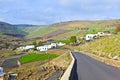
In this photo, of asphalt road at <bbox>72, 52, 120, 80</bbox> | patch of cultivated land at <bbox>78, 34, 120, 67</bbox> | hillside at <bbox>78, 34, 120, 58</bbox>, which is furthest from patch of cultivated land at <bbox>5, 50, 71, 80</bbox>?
hillside at <bbox>78, 34, 120, 58</bbox>

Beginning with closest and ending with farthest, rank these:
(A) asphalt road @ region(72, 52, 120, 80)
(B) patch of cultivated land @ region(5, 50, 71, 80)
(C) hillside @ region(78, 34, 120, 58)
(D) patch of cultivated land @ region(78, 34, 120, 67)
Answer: (A) asphalt road @ region(72, 52, 120, 80) → (D) patch of cultivated land @ region(78, 34, 120, 67) → (B) patch of cultivated land @ region(5, 50, 71, 80) → (C) hillside @ region(78, 34, 120, 58)

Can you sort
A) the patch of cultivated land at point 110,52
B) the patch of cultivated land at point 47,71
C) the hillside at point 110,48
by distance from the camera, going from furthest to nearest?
the hillside at point 110,48 < the patch of cultivated land at point 47,71 < the patch of cultivated land at point 110,52

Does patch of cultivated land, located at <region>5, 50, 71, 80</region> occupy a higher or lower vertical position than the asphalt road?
lower

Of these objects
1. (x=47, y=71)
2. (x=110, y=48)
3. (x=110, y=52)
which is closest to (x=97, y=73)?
(x=47, y=71)

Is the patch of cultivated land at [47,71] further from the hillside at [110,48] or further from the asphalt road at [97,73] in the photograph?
the hillside at [110,48]

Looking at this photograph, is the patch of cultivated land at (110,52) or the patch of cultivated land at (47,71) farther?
the patch of cultivated land at (47,71)

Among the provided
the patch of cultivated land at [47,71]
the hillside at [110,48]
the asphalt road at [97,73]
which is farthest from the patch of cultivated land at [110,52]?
the patch of cultivated land at [47,71]

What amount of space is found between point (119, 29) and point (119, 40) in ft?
311

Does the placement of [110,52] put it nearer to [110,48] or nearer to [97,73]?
[110,48]

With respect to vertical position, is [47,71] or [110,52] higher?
[110,52]

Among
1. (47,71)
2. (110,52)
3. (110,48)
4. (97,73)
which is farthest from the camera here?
(110,48)

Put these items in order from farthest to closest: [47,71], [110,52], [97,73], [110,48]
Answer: [110,48] → [110,52] → [47,71] → [97,73]

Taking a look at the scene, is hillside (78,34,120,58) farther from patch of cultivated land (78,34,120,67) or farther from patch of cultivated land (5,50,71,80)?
patch of cultivated land (5,50,71,80)

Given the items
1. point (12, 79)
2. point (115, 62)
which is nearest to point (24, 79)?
point (12, 79)
